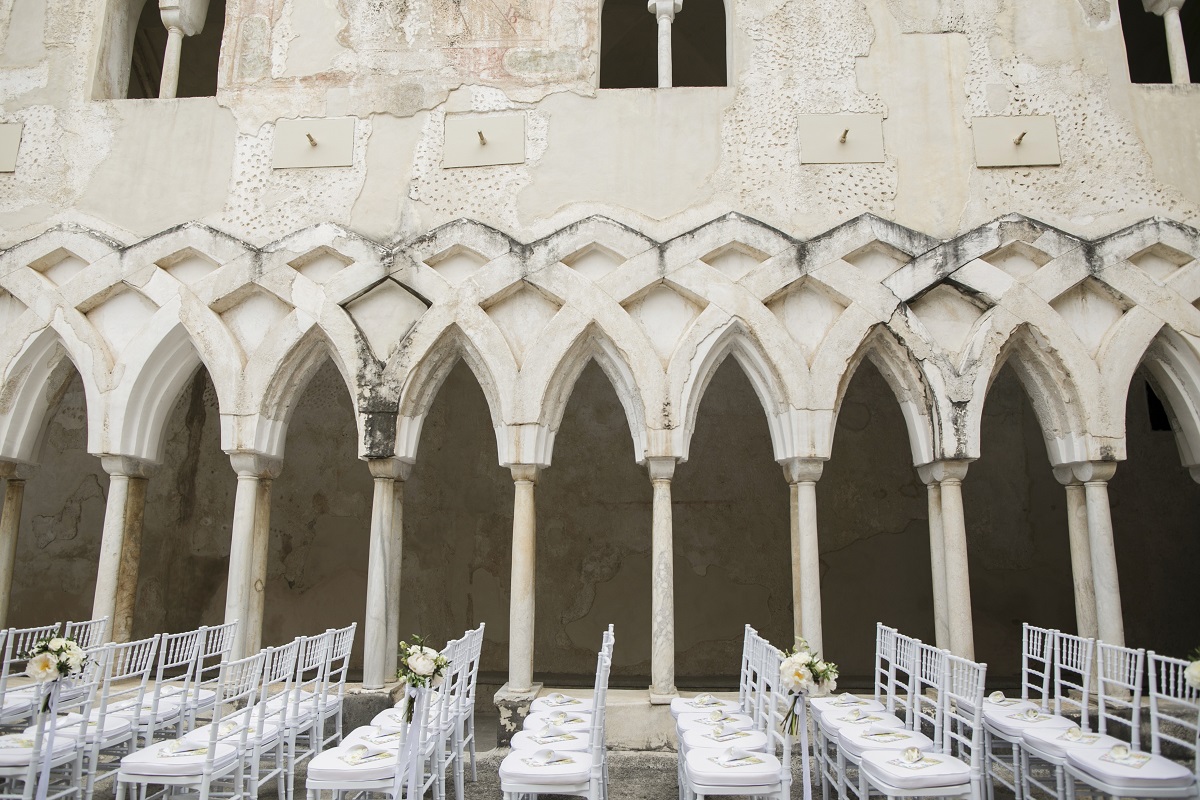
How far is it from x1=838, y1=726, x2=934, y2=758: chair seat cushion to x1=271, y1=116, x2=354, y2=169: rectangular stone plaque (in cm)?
529

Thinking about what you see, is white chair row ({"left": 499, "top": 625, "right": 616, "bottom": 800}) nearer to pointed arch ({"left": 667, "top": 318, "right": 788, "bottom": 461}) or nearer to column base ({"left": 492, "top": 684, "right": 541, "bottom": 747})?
column base ({"left": 492, "top": 684, "right": 541, "bottom": 747})

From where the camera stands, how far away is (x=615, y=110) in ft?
21.8

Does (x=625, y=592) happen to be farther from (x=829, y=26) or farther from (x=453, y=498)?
(x=829, y=26)

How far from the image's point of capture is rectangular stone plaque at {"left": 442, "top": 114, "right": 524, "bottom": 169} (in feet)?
21.6

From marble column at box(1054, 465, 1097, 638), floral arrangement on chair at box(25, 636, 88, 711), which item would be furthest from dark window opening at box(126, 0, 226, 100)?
marble column at box(1054, 465, 1097, 638)

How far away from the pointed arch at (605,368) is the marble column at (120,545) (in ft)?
10.4

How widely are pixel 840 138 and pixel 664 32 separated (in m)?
1.62

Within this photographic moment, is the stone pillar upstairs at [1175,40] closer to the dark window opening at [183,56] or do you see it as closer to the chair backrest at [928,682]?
the chair backrest at [928,682]

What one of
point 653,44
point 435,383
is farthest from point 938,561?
point 653,44

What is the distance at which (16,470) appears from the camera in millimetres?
6730

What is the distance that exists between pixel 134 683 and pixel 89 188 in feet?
12.6

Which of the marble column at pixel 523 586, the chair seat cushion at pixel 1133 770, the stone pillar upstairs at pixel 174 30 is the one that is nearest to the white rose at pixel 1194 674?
the chair seat cushion at pixel 1133 770

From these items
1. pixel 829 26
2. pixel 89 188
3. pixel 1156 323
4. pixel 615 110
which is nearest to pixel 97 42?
pixel 89 188

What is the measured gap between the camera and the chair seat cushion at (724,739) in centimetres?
393
